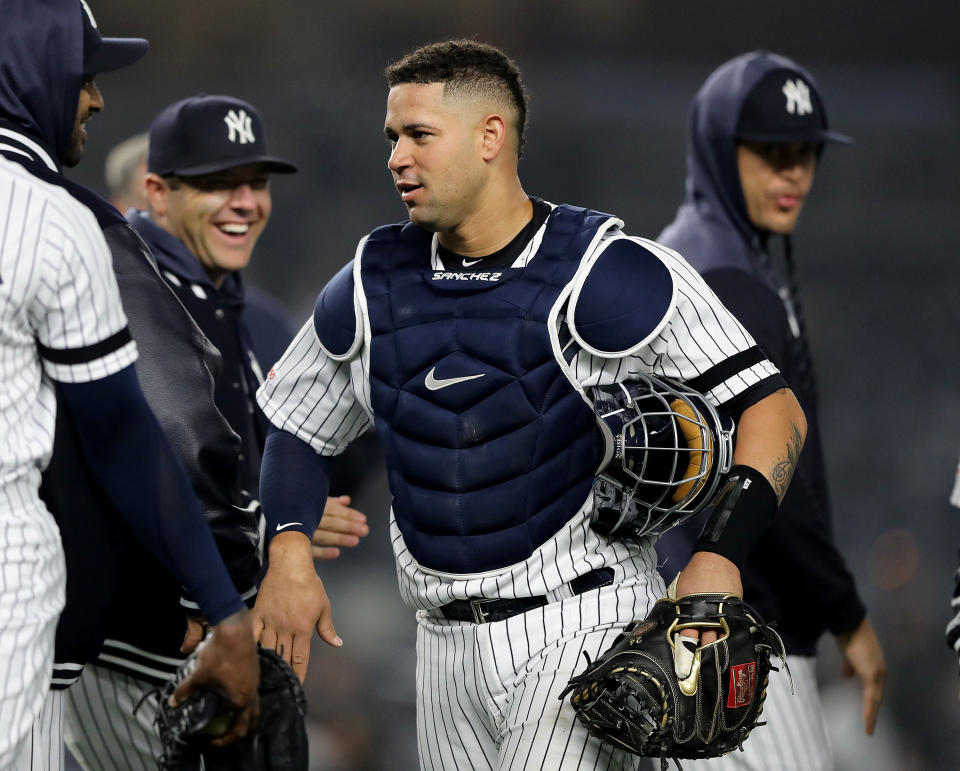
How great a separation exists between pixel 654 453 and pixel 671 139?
8.54 m

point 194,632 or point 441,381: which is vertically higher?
point 441,381

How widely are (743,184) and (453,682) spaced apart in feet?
6.68

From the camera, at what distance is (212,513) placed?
2885 millimetres

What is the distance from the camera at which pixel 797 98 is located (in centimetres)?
421

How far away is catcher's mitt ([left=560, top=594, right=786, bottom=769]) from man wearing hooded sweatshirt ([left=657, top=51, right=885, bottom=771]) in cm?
94

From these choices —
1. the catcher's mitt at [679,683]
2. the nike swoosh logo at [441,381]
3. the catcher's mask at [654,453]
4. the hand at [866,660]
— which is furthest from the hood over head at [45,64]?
the hand at [866,660]

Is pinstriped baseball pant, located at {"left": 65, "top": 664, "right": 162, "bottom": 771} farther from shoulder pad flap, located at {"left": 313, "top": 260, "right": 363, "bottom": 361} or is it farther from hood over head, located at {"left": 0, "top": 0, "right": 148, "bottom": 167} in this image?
hood over head, located at {"left": 0, "top": 0, "right": 148, "bottom": 167}

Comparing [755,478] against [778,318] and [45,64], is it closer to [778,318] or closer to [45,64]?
[778,318]

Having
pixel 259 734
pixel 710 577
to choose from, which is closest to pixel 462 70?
pixel 710 577

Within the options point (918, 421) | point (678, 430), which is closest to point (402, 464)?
point (678, 430)

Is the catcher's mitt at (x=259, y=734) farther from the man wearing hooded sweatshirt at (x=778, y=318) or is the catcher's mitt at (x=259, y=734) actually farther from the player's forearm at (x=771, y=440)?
the man wearing hooded sweatshirt at (x=778, y=318)

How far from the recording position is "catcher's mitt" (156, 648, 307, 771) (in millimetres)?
2506

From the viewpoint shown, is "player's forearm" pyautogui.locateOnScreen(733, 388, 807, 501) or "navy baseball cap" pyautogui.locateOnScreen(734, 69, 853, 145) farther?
"navy baseball cap" pyautogui.locateOnScreen(734, 69, 853, 145)

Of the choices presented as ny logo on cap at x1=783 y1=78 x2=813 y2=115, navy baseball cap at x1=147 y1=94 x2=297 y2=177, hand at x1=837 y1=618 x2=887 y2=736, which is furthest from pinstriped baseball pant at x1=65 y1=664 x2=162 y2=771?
ny logo on cap at x1=783 y1=78 x2=813 y2=115
